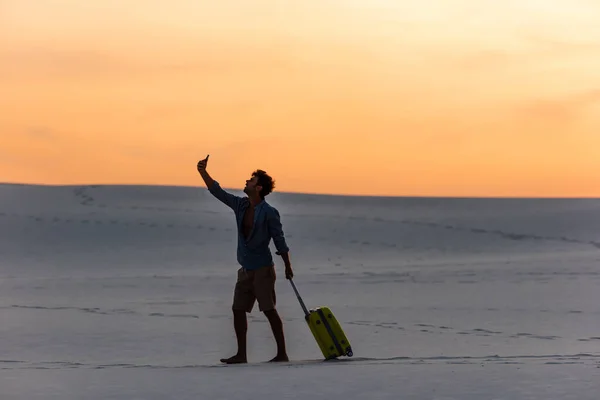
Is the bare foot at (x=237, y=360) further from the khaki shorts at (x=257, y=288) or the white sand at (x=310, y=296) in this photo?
the khaki shorts at (x=257, y=288)

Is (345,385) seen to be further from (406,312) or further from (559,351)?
(406,312)

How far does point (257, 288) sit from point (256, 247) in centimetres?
31

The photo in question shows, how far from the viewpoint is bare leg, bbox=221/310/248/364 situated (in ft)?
26.8

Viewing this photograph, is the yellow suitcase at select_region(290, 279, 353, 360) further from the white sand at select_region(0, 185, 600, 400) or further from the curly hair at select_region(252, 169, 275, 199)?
the curly hair at select_region(252, 169, 275, 199)

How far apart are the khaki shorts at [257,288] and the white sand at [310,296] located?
22.2 inches

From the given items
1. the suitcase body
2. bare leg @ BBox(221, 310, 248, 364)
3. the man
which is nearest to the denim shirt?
the man

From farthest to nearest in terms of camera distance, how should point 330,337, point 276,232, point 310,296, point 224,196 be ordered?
1. point 310,296
2. point 224,196
3. point 276,232
4. point 330,337

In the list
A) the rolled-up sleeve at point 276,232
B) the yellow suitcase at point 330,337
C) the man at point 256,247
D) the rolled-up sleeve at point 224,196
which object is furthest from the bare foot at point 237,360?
the rolled-up sleeve at point 224,196

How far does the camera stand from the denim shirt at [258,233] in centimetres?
807

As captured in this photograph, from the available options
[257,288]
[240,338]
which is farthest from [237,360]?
[257,288]

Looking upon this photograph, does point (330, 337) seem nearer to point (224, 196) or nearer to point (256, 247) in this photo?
point (256, 247)

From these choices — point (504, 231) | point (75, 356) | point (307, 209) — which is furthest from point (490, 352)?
point (307, 209)

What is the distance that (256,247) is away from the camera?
321 inches

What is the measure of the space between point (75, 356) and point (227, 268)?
10438 millimetres
